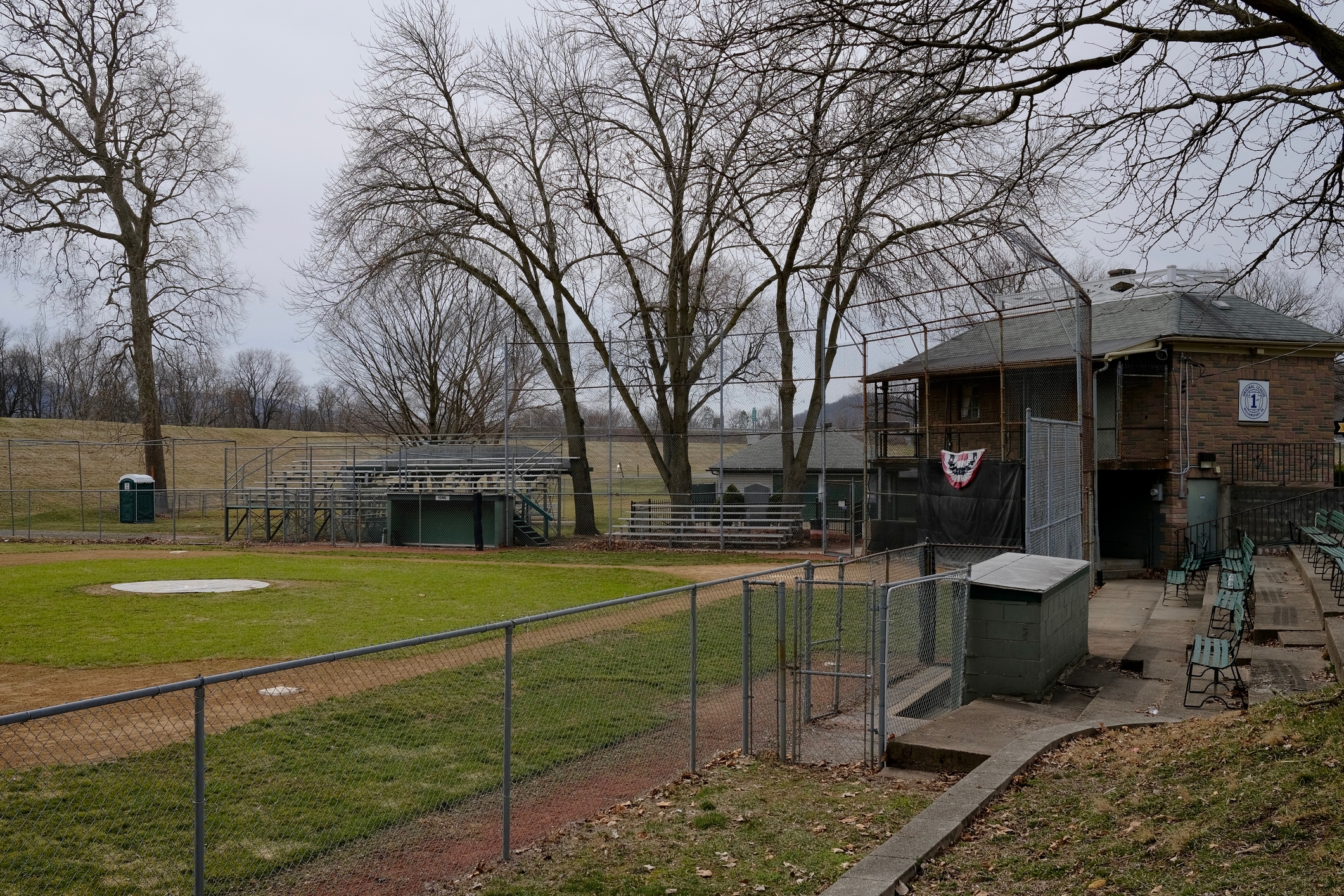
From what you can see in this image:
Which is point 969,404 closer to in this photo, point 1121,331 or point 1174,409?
point 1121,331

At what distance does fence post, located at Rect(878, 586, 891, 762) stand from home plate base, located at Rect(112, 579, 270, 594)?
15248 millimetres

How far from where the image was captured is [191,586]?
821 inches

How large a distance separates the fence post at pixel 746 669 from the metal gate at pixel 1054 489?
9194 mm

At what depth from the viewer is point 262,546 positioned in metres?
33.5

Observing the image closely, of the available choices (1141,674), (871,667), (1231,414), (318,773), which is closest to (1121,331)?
(1231,414)

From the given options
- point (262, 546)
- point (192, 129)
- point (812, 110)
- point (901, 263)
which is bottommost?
point (262, 546)

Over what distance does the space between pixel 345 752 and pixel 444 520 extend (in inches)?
1051

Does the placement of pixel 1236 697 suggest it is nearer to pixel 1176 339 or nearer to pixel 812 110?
pixel 812 110

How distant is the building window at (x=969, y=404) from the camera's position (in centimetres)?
2986

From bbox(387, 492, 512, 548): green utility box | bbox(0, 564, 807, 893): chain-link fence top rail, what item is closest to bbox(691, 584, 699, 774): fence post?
bbox(0, 564, 807, 893): chain-link fence top rail

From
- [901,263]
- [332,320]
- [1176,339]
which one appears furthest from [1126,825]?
[332,320]

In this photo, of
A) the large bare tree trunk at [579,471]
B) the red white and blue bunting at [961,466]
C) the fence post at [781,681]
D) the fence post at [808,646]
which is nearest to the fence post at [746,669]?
the fence post at [781,681]

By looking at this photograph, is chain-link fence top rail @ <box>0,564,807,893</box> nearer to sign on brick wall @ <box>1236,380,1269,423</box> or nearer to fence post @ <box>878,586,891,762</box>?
fence post @ <box>878,586,891,762</box>

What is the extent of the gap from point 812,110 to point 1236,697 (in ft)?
24.4
